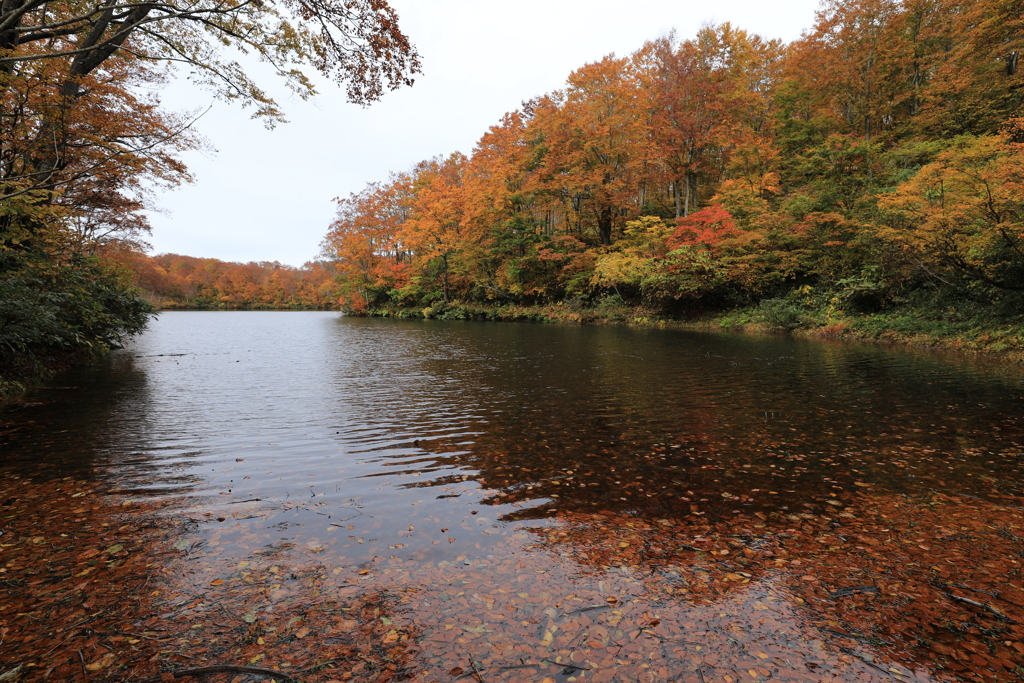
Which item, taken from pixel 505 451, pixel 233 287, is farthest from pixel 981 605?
pixel 233 287

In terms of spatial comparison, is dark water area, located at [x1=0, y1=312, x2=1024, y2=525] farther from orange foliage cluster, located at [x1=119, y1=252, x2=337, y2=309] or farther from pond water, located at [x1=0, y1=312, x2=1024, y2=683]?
orange foliage cluster, located at [x1=119, y1=252, x2=337, y2=309]

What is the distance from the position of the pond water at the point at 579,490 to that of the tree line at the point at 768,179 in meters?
7.02

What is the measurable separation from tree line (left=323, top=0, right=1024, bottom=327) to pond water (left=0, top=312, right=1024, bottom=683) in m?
7.02

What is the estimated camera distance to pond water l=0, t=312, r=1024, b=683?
2988mm

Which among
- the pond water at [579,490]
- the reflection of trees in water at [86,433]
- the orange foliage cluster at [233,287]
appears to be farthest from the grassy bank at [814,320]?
the orange foliage cluster at [233,287]

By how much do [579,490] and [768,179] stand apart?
29.4m

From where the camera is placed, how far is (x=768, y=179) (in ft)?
91.2

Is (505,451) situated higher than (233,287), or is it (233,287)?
(233,287)

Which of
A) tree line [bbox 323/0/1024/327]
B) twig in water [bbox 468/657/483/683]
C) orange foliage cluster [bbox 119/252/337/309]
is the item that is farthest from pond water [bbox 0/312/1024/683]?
orange foliage cluster [bbox 119/252/337/309]

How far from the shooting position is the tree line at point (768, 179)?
1672cm

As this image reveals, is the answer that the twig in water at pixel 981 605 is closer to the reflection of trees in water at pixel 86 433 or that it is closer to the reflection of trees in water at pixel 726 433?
the reflection of trees in water at pixel 726 433

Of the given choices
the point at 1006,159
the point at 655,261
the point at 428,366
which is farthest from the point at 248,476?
the point at 655,261

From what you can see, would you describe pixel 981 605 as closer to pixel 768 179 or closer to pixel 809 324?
pixel 809 324

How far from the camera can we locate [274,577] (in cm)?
367
